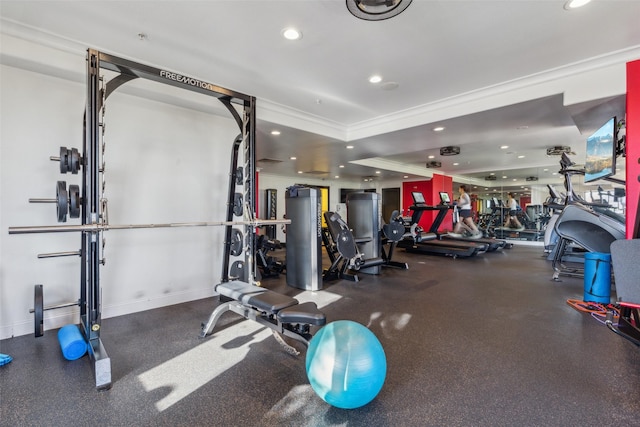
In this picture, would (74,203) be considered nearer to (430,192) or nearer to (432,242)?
(432,242)

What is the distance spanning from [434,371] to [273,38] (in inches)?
121

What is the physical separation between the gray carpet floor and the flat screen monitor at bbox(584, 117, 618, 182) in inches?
62.2

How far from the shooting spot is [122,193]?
11.1 ft

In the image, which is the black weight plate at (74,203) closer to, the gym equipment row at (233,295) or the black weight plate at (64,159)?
the gym equipment row at (233,295)

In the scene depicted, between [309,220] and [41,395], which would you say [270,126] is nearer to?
[309,220]

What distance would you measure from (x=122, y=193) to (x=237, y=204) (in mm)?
1253

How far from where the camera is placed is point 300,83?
3.74 metres

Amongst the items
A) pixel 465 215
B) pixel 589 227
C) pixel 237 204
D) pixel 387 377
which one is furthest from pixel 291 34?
pixel 465 215

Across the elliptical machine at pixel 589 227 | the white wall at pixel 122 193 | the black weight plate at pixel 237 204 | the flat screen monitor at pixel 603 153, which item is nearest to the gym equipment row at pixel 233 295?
the black weight plate at pixel 237 204

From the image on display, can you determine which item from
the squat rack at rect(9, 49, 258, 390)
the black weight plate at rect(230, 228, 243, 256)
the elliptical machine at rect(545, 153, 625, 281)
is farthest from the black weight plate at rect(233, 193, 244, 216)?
the elliptical machine at rect(545, 153, 625, 281)

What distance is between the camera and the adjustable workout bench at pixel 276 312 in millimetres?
1988

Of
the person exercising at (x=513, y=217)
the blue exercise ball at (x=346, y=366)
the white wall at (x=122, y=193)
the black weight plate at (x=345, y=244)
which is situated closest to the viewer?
the blue exercise ball at (x=346, y=366)

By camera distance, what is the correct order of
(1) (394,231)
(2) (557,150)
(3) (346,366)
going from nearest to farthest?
(3) (346,366) < (1) (394,231) < (2) (557,150)

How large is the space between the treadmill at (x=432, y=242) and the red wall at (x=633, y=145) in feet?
12.1
